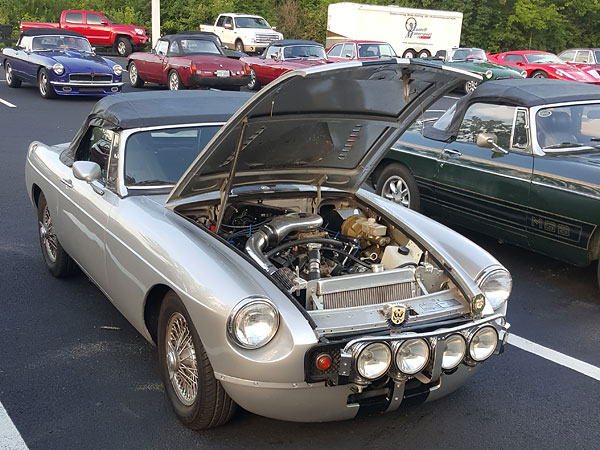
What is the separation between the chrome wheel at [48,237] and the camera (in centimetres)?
566

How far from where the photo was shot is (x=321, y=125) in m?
4.35

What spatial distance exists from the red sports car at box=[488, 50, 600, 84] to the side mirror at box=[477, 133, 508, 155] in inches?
688

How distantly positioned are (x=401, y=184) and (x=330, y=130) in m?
3.39

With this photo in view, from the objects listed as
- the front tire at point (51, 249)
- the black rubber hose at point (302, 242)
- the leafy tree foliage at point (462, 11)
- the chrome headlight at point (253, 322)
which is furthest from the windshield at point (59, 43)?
the leafy tree foliage at point (462, 11)

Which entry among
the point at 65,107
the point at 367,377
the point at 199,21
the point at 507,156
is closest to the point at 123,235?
the point at 367,377

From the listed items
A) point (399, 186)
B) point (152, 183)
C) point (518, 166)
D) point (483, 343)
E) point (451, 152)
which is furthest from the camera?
point (399, 186)

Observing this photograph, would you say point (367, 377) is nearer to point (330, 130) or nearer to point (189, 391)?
point (189, 391)

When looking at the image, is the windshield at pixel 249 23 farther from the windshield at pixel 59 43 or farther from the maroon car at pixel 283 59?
the windshield at pixel 59 43

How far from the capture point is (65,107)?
51.8 feet

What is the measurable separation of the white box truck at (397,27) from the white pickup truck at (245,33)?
11.7 feet

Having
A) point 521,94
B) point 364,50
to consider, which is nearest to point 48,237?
point 521,94

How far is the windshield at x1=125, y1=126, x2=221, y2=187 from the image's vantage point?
14.9ft

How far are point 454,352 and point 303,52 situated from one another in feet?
55.3

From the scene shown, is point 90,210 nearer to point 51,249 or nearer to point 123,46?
point 51,249
